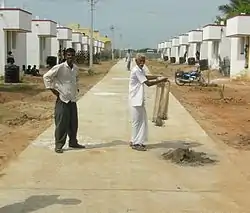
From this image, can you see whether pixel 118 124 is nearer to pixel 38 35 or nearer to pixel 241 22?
pixel 241 22

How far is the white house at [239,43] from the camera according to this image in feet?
107

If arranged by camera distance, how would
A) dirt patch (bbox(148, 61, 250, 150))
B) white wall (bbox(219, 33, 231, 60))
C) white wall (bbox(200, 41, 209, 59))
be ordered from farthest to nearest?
white wall (bbox(200, 41, 209, 59))
white wall (bbox(219, 33, 231, 60))
dirt patch (bbox(148, 61, 250, 150))

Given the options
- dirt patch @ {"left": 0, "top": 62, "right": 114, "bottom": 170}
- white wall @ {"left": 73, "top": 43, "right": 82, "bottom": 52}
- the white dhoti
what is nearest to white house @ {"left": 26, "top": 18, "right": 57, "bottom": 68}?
dirt patch @ {"left": 0, "top": 62, "right": 114, "bottom": 170}

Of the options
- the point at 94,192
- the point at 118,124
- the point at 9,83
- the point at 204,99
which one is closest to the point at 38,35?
the point at 9,83

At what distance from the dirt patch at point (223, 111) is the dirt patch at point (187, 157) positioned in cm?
183

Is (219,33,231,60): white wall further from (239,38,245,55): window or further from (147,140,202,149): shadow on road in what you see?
(147,140,202,149): shadow on road

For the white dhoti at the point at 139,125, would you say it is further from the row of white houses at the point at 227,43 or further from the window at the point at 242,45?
the window at the point at 242,45

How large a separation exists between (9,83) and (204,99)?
10.3 m

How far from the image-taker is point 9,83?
2767 cm

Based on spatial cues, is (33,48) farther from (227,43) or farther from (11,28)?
(227,43)

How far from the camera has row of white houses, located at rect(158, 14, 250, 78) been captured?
108 ft

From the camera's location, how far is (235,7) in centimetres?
5750

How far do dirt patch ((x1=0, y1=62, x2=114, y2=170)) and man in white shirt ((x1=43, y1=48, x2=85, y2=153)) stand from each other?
0.85 metres

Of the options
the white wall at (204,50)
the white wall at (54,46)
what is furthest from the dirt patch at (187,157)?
the white wall at (204,50)
